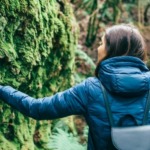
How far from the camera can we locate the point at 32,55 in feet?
11.9

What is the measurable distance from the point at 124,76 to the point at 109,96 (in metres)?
0.19

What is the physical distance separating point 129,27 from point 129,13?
24.8 feet

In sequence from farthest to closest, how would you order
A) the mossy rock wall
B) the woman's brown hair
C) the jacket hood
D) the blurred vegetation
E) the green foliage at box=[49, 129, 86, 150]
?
the blurred vegetation < the green foliage at box=[49, 129, 86, 150] < the mossy rock wall < the woman's brown hair < the jacket hood

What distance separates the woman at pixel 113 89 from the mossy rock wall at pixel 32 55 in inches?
35.0

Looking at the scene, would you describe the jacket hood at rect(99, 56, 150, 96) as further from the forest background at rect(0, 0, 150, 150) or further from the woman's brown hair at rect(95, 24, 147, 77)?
the forest background at rect(0, 0, 150, 150)

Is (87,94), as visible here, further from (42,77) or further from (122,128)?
(42,77)

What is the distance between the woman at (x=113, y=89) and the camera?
2.54 m

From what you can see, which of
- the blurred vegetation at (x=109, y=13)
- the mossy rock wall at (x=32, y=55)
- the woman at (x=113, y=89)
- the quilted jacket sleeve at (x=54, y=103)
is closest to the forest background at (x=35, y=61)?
the mossy rock wall at (x=32, y=55)

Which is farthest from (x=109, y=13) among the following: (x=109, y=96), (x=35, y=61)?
(x=109, y=96)

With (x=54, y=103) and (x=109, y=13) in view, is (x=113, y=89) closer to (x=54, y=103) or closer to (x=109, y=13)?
(x=54, y=103)

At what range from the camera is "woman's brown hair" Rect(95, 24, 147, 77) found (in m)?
2.63

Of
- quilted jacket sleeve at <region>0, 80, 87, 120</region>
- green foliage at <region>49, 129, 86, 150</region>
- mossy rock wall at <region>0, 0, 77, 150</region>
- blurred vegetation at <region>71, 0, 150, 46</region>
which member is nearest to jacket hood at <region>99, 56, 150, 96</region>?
quilted jacket sleeve at <region>0, 80, 87, 120</region>

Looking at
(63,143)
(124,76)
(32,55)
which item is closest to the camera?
(124,76)

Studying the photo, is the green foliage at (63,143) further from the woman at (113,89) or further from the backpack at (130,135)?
the backpack at (130,135)
